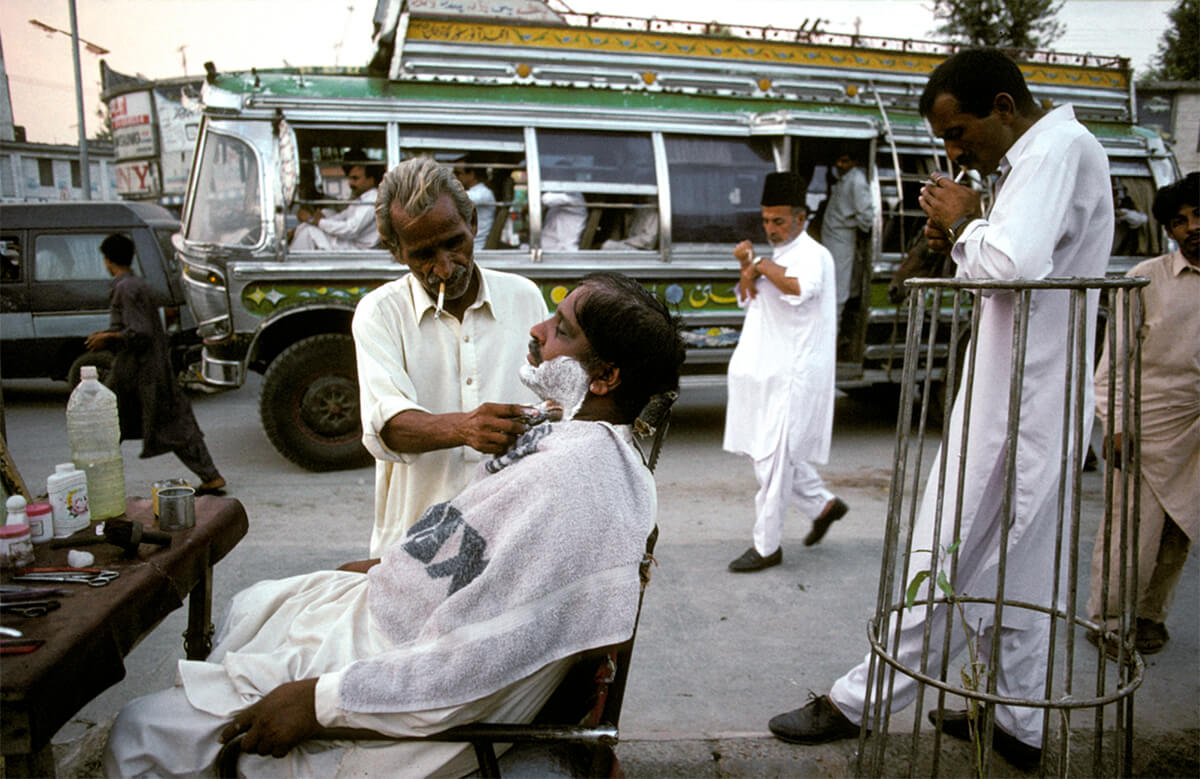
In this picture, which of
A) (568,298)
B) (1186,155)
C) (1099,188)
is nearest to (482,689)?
(568,298)

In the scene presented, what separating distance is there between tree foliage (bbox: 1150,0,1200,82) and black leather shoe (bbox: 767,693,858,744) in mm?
19971

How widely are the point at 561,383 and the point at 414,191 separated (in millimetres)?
632

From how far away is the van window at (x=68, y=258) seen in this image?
25.6ft

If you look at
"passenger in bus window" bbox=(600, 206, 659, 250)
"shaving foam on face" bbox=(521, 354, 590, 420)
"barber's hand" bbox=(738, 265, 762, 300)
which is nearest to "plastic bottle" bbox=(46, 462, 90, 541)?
"shaving foam on face" bbox=(521, 354, 590, 420)

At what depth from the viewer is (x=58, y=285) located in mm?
7812

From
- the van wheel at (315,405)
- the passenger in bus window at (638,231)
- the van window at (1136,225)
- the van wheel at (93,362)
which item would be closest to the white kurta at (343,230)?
the van wheel at (315,405)

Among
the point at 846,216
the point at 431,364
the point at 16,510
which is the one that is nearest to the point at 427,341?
the point at 431,364

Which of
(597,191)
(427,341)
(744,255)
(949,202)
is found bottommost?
(427,341)

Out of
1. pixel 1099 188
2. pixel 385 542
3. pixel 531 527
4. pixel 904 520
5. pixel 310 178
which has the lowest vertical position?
pixel 904 520

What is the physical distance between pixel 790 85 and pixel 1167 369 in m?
4.99

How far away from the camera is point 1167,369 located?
3115 millimetres

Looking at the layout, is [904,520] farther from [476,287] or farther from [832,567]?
[476,287]

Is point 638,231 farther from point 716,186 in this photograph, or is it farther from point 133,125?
point 133,125

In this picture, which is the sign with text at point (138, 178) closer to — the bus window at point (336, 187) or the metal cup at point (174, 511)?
the bus window at point (336, 187)
